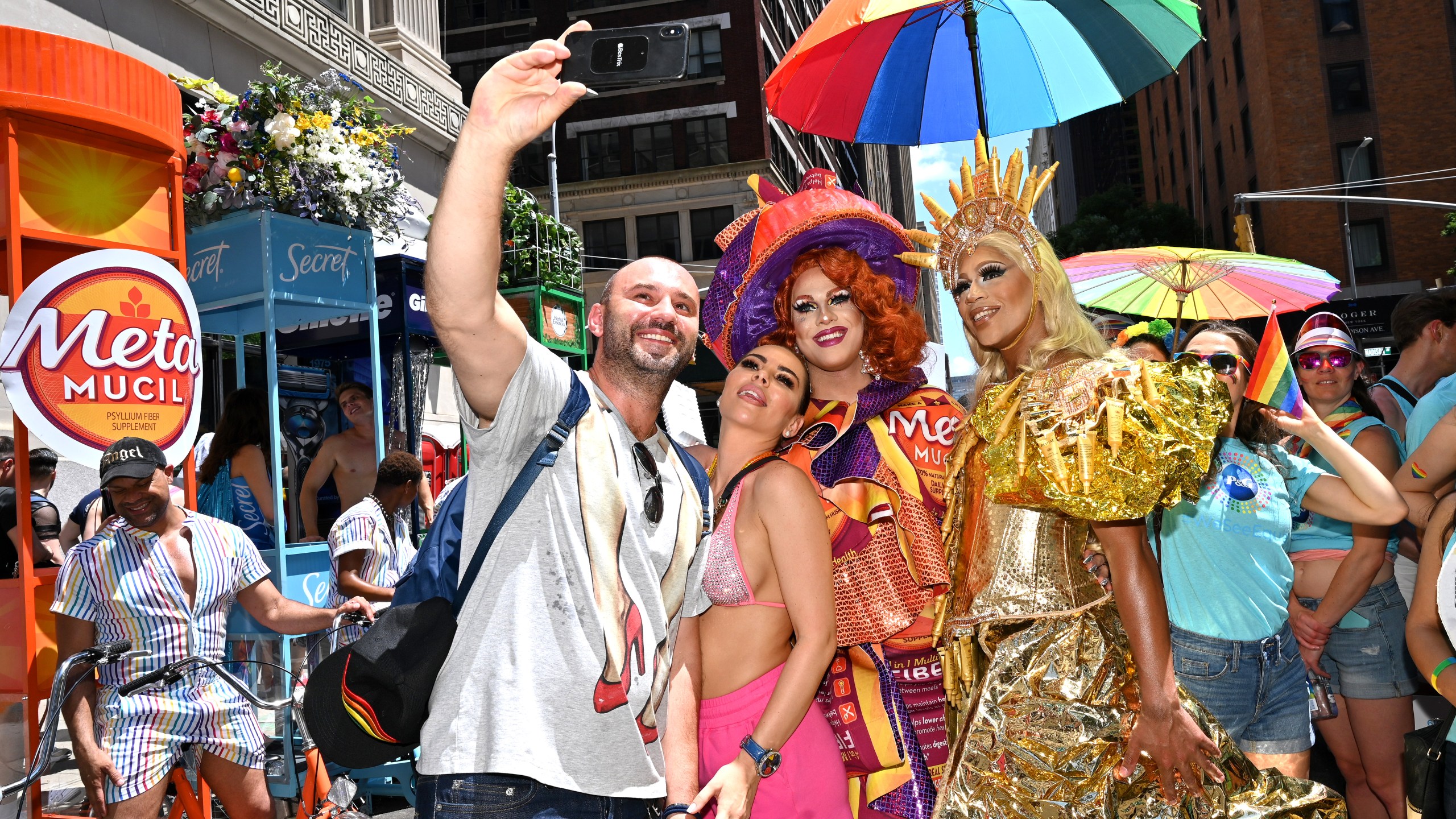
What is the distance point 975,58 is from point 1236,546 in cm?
212

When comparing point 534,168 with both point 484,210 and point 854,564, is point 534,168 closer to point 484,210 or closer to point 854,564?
point 854,564

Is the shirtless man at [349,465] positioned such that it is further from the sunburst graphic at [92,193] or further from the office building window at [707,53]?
the office building window at [707,53]

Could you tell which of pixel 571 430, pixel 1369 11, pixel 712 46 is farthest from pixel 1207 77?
pixel 571 430

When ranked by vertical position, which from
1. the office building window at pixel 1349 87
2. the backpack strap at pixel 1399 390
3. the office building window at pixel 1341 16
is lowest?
the backpack strap at pixel 1399 390

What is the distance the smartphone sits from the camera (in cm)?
620

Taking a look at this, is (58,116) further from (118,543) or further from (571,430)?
(571,430)

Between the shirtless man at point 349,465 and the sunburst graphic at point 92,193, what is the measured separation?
2.57 metres

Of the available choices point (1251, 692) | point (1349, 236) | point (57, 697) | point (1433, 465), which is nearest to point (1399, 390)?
point (1433, 465)

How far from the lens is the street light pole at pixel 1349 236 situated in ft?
101

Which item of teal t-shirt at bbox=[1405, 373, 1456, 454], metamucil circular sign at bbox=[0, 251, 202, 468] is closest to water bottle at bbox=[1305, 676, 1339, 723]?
teal t-shirt at bbox=[1405, 373, 1456, 454]

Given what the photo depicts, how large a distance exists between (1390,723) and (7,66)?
6.11 metres

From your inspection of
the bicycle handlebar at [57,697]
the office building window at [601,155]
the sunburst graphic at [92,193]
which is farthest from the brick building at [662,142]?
the bicycle handlebar at [57,697]

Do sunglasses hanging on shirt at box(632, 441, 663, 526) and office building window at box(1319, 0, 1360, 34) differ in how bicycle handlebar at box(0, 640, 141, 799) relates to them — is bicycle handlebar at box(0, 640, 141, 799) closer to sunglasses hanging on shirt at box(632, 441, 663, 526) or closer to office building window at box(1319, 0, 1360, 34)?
sunglasses hanging on shirt at box(632, 441, 663, 526)

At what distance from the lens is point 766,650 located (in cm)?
269
